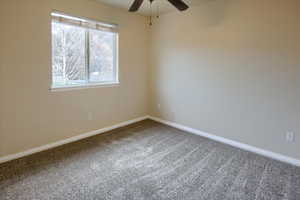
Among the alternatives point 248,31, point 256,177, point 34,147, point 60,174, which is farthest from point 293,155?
point 34,147

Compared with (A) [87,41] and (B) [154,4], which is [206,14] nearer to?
(B) [154,4]

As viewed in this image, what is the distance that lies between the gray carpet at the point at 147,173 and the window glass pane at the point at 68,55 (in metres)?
1.10

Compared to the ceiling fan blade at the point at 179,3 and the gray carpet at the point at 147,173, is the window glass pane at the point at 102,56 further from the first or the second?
the ceiling fan blade at the point at 179,3

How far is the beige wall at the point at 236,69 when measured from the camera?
8.51 feet

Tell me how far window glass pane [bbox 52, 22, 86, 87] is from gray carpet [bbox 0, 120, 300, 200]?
1.10m

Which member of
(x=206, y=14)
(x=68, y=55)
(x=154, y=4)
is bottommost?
(x=68, y=55)

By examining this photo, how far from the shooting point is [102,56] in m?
3.63

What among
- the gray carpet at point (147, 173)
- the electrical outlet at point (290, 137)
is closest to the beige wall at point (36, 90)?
the gray carpet at point (147, 173)

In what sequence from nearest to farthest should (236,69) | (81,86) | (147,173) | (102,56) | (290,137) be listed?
(147,173) → (290,137) → (236,69) → (81,86) → (102,56)

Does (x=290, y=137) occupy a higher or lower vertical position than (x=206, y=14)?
lower

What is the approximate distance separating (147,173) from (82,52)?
229cm

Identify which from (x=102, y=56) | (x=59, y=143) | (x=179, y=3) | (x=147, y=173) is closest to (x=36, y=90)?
(x=59, y=143)

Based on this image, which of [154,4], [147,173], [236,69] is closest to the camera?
[147,173]

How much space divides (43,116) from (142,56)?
2.41m
